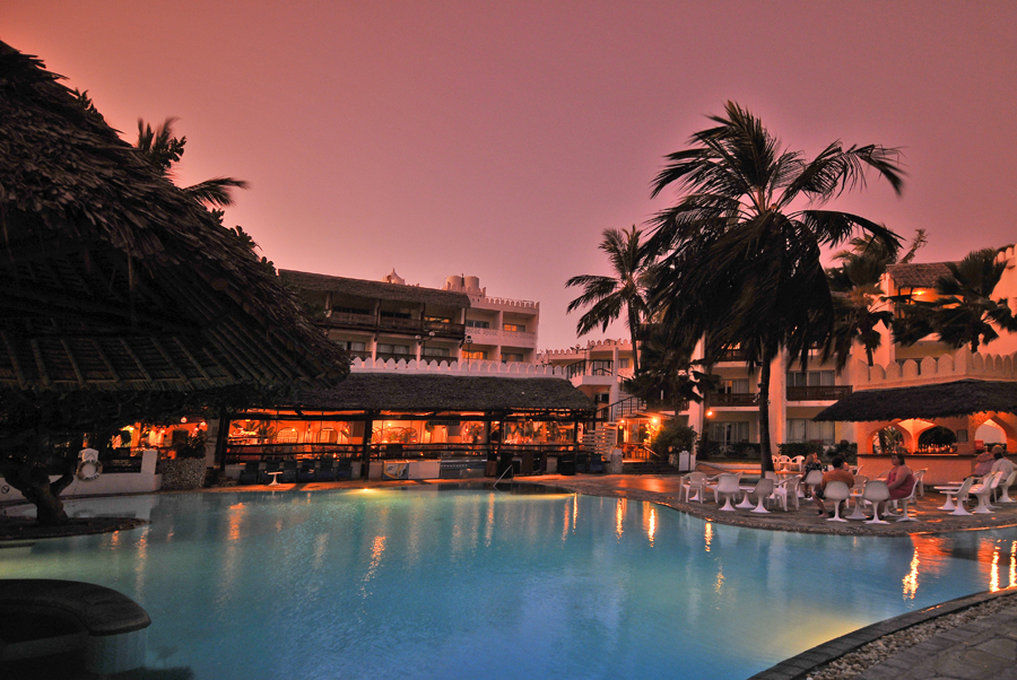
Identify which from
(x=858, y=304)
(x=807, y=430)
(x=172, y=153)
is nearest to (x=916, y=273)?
(x=807, y=430)

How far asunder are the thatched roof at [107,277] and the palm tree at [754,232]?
10858 millimetres

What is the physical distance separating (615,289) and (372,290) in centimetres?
1546

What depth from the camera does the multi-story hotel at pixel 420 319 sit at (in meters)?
36.3

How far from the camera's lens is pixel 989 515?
1343cm

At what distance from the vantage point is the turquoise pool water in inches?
209

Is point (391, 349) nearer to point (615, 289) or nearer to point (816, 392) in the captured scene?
point (615, 289)

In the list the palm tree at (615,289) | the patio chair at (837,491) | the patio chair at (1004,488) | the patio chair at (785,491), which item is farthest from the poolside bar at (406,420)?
the patio chair at (1004,488)

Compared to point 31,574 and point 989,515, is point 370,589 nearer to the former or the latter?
point 31,574

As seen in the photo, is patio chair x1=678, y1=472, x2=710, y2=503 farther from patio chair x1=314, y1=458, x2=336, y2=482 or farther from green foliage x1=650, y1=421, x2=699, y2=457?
green foliage x1=650, y1=421, x2=699, y2=457

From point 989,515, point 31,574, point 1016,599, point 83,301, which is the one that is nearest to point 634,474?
point 989,515

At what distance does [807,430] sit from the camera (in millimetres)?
37969

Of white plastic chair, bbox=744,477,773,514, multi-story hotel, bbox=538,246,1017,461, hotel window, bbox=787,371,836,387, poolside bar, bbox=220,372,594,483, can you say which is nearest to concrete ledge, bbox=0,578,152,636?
white plastic chair, bbox=744,477,773,514

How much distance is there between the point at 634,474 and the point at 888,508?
12675 mm

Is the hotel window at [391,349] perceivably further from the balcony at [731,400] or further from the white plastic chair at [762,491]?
the white plastic chair at [762,491]
